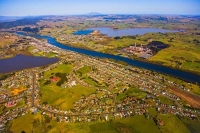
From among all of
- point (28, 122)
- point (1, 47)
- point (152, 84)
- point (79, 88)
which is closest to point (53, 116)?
point (28, 122)

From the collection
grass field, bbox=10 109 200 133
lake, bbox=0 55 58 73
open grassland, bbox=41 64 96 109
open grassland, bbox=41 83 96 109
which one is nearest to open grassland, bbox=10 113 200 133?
grass field, bbox=10 109 200 133

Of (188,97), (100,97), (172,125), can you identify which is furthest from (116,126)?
(188,97)

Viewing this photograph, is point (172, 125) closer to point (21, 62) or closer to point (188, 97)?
point (188, 97)

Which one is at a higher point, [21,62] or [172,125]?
[21,62]

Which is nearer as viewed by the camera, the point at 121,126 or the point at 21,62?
the point at 121,126

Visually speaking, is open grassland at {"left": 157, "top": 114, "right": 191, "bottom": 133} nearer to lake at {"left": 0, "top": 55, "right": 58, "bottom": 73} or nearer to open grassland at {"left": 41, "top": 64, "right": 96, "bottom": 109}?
open grassland at {"left": 41, "top": 64, "right": 96, "bottom": 109}

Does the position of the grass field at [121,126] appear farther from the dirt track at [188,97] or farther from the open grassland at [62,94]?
the dirt track at [188,97]

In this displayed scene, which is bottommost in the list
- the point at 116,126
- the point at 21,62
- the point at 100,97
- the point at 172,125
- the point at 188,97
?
the point at 172,125
